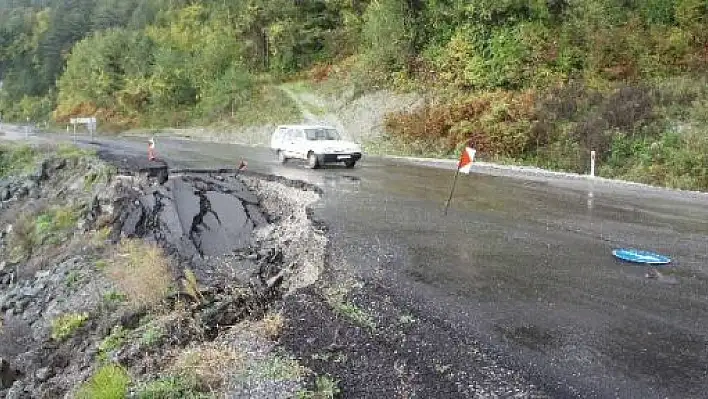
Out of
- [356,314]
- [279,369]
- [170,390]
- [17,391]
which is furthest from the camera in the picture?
[17,391]

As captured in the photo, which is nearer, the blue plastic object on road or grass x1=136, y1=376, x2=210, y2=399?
grass x1=136, y1=376, x2=210, y2=399

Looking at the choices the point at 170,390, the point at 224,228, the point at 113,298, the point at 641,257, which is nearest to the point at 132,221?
the point at 224,228

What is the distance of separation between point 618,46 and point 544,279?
846 inches

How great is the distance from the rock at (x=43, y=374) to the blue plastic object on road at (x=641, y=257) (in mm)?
8711

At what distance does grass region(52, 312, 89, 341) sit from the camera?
10969 mm

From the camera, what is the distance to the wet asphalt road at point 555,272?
5.81m

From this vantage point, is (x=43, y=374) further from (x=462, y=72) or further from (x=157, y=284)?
(x=462, y=72)

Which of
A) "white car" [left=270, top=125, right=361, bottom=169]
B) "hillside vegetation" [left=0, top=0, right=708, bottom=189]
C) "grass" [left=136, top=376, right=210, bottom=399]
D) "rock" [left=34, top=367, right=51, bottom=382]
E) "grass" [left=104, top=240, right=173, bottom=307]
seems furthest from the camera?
"white car" [left=270, top=125, right=361, bottom=169]

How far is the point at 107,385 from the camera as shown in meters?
6.80

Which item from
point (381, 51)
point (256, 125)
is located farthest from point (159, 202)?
point (256, 125)

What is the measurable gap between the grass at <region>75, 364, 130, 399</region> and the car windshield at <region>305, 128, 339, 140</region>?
53.7 feet

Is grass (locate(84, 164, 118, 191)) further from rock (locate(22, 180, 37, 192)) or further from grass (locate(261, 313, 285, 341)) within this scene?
grass (locate(261, 313, 285, 341))

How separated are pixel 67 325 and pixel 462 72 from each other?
1024 inches

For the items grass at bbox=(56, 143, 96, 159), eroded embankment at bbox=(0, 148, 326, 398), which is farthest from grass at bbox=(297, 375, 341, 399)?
grass at bbox=(56, 143, 96, 159)
